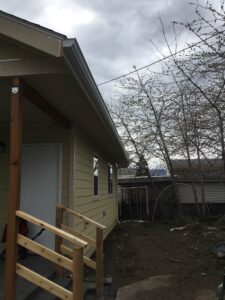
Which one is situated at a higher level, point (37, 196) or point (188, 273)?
point (37, 196)

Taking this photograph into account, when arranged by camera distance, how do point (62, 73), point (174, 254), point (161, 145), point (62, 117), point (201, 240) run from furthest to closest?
point (161, 145), point (201, 240), point (174, 254), point (62, 117), point (62, 73)

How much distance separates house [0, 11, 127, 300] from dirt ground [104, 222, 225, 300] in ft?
3.18

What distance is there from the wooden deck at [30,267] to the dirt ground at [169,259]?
1084mm

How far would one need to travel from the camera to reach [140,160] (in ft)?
74.2

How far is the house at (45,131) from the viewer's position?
4742 millimetres

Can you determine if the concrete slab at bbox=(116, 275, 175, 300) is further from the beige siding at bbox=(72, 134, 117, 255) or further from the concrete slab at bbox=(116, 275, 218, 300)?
the beige siding at bbox=(72, 134, 117, 255)

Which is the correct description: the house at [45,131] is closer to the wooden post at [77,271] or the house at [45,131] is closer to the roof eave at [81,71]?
the roof eave at [81,71]

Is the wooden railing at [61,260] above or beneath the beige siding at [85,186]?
beneath

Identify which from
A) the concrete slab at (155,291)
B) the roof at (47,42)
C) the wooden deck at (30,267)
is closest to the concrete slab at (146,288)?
the concrete slab at (155,291)

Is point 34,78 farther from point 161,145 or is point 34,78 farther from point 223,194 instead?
point 223,194

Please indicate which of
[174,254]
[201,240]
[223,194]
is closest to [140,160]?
[223,194]

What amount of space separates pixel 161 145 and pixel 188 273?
13237 mm

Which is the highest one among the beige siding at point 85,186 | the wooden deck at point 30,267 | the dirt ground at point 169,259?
the beige siding at point 85,186

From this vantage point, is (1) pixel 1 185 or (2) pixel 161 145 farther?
(2) pixel 161 145
